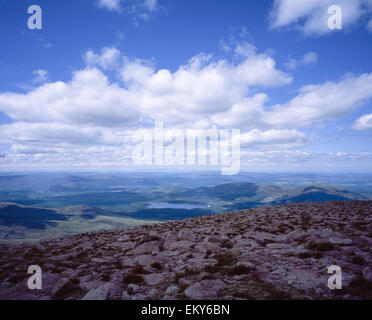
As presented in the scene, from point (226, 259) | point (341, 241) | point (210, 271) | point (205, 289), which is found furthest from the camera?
point (341, 241)

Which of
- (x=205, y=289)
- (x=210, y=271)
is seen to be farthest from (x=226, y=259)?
(x=205, y=289)

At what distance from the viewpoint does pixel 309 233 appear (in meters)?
12.5

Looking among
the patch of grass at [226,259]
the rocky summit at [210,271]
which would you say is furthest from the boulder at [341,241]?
the patch of grass at [226,259]

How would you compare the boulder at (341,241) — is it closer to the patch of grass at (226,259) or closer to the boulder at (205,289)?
the patch of grass at (226,259)

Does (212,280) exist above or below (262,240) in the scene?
above

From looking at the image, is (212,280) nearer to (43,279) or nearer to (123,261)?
→ (123,261)

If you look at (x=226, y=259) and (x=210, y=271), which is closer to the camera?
(x=210, y=271)

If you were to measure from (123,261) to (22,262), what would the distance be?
6035 mm

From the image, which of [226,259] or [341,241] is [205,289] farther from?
[341,241]

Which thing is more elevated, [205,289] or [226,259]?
[205,289]

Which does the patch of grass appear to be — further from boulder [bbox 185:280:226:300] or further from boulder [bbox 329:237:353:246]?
boulder [bbox 329:237:353:246]

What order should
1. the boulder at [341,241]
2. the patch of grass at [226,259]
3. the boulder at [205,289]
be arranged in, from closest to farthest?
the boulder at [205,289], the patch of grass at [226,259], the boulder at [341,241]
